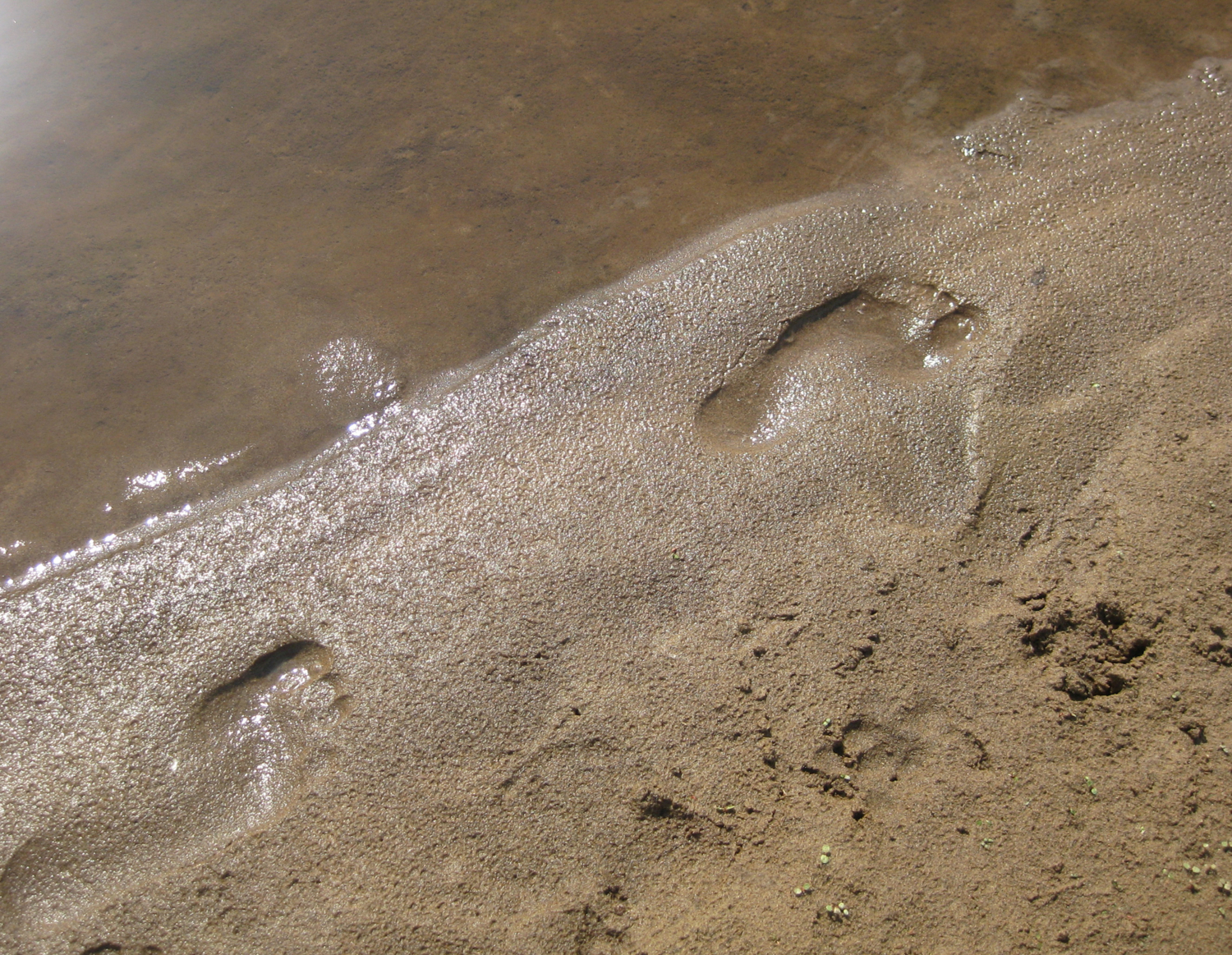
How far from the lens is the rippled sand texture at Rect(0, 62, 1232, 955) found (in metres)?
1.81

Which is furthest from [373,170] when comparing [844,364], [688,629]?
[688,629]

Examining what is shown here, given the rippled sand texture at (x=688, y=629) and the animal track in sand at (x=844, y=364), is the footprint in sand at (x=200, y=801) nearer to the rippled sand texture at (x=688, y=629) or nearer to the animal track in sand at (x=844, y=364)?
the rippled sand texture at (x=688, y=629)

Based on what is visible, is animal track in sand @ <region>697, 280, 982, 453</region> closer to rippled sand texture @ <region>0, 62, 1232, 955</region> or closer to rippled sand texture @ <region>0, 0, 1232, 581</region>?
rippled sand texture @ <region>0, 62, 1232, 955</region>

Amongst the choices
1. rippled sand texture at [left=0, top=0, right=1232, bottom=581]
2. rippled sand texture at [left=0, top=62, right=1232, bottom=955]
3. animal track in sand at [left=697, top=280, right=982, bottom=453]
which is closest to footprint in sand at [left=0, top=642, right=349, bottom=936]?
rippled sand texture at [left=0, top=62, right=1232, bottom=955]

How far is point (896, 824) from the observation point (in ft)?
5.89

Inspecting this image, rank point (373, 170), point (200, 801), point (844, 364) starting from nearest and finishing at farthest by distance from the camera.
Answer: point (200, 801)
point (844, 364)
point (373, 170)

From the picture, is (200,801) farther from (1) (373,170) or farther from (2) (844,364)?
(1) (373,170)

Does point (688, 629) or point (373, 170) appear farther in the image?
point (373, 170)

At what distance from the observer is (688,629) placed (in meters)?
2.09

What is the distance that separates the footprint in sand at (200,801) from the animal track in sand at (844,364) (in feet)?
4.83

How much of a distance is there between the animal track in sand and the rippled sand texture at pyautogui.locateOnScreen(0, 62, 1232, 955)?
→ 13mm

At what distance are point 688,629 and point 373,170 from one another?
2.57 m

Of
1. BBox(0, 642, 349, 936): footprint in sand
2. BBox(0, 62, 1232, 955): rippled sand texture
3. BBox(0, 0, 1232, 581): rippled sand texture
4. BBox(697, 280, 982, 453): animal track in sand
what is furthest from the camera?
BBox(0, 0, 1232, 581): rippled sand texture

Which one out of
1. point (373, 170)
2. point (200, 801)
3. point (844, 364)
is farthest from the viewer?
point (373, 170)
